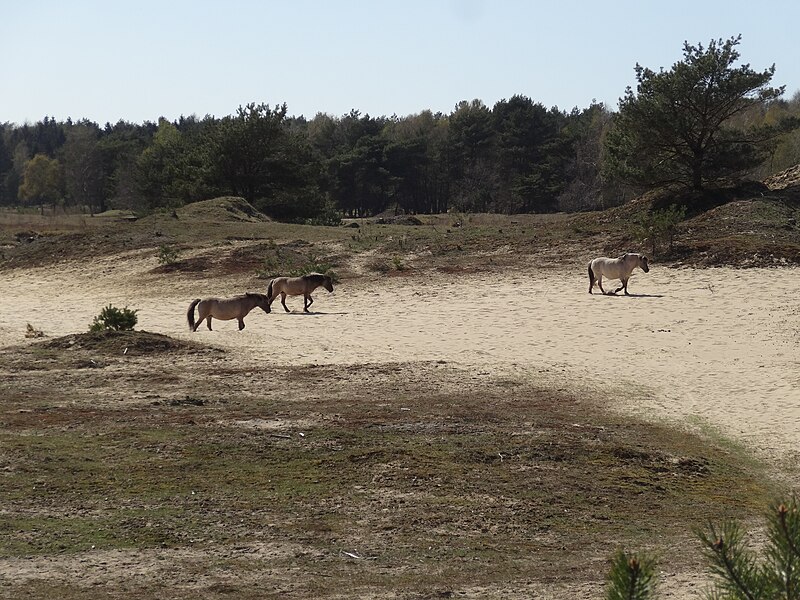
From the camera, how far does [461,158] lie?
85062mm

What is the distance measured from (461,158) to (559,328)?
64531mm

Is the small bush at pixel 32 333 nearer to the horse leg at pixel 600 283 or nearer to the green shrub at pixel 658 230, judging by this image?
the horse leg at pixel 600 283

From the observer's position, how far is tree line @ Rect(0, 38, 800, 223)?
33.2 meters

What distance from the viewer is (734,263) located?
26.5 meters

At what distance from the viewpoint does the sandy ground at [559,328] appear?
16375 millimetres

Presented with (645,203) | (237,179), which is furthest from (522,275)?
(237,179)

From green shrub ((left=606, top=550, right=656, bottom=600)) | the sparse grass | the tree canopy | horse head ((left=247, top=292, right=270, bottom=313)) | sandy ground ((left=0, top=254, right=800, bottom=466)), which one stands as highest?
the tree canopy

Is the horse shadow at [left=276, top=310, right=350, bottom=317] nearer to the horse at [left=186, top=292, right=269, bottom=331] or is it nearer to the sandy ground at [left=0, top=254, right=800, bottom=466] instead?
the sandy ground at [left=0, top=254, right=800, bottom=466]

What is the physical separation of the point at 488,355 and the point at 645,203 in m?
17.6

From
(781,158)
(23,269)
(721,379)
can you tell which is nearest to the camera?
(721,379)

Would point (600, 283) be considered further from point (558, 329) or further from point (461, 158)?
point (461, 158)

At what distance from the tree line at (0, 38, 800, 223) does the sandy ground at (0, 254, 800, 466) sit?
7.98 m

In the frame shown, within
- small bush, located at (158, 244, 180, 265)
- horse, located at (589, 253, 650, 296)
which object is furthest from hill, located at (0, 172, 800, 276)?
horse, located at (589, 253, 650, 296)

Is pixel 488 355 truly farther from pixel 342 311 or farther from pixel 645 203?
pixel 645 203
